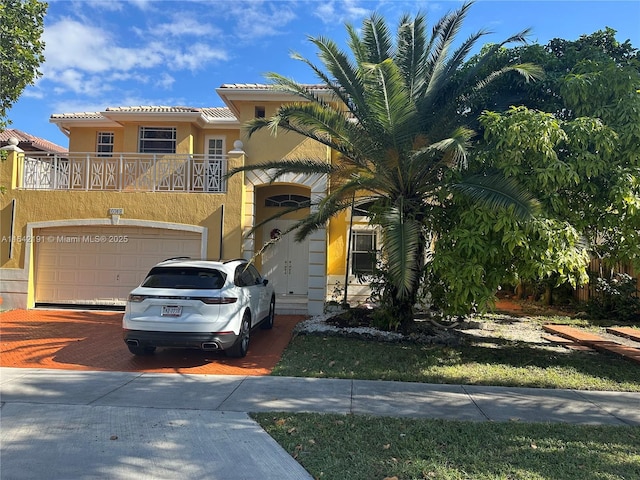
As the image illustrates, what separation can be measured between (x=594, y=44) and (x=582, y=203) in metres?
3.27

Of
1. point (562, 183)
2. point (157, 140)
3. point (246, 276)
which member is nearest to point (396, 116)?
point (562, 183)

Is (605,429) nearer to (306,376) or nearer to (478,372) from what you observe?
(478,372)

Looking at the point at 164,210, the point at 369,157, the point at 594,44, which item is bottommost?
the point at 164,210

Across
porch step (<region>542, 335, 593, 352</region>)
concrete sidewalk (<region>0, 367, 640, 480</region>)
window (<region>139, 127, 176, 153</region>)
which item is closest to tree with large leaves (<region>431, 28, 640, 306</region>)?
concrete sidewalk (<region>0, 367, 640, 480</region>)

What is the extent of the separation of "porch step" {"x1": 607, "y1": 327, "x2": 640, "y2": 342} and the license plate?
9.73 m

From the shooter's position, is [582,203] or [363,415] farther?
[582,203]

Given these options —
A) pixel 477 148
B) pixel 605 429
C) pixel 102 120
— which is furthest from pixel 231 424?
pixel 102 120

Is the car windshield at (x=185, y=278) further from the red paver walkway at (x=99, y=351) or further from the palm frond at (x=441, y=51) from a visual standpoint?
the palm frond at (x=441, y=51)

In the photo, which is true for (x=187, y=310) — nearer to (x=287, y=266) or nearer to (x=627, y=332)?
(x=287, y=266)

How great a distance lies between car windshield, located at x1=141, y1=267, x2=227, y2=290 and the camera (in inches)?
296

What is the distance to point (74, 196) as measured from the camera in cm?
1222

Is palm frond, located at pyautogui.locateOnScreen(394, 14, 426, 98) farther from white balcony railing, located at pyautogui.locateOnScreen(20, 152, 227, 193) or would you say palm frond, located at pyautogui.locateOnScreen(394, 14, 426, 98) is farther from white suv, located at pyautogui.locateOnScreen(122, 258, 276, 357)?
white balcony railing, located at pyautogui.locateOnScreen(20, 152, 227, 193)

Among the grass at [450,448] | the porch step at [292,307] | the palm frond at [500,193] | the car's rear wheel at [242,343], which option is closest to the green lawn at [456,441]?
the grass at [450,448]

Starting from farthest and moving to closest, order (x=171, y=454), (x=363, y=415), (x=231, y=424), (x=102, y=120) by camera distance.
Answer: (x=102, y=120) < (x=363, y=415) < (x=231, y=424) < (x=171, y=454)
